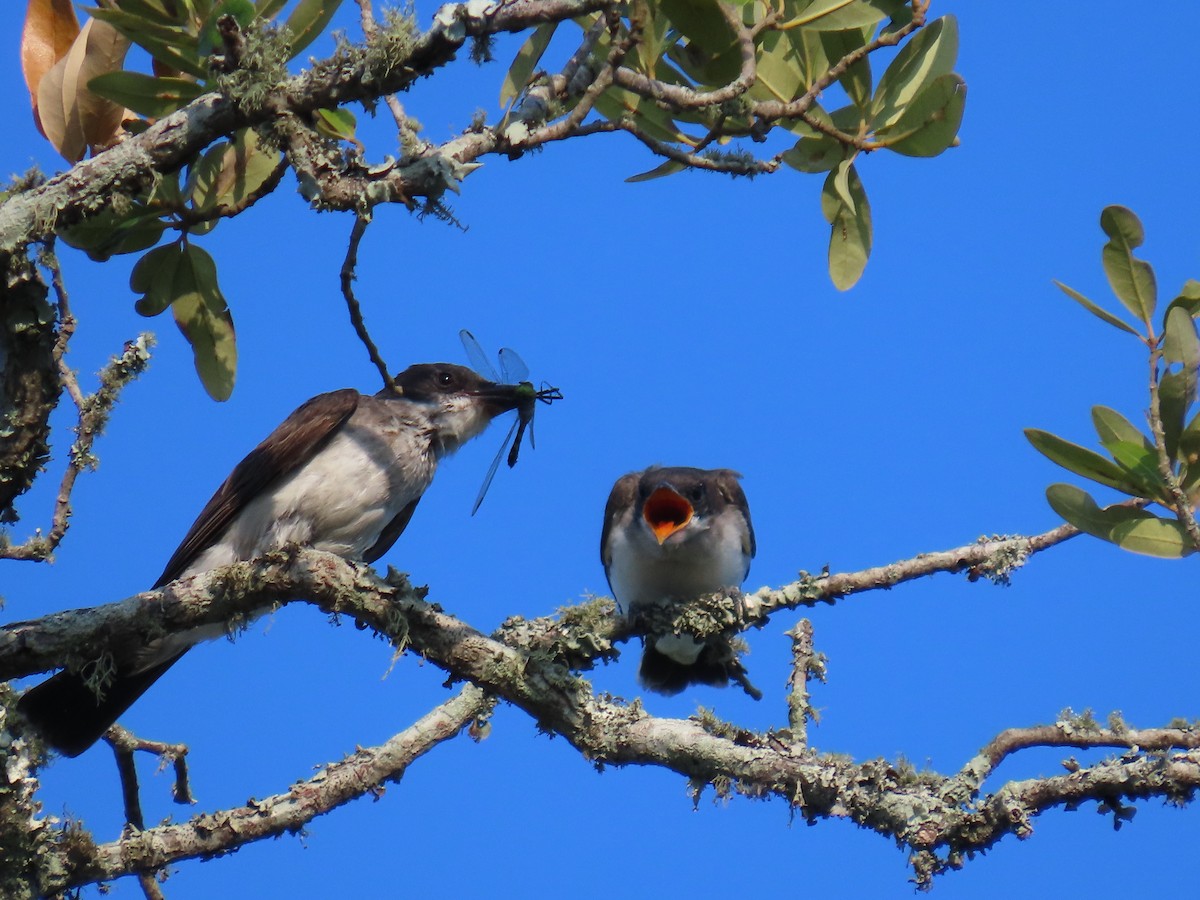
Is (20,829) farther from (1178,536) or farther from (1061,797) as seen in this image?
(1178,536)

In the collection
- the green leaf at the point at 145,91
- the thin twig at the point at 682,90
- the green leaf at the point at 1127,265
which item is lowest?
the green leaf at the point at 145,91

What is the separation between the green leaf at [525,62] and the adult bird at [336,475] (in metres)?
2.05

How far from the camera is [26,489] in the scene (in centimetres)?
406

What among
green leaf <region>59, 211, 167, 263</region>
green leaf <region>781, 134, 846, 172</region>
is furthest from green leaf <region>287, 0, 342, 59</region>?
green leaf <region>781, 134, 846, 172</region>

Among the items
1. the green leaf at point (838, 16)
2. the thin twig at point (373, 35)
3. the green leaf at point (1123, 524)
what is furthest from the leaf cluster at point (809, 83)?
the green leaf at point (1123, 524)

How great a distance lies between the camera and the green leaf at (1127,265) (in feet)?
14.4

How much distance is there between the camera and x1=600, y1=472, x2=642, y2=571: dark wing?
7.75 m

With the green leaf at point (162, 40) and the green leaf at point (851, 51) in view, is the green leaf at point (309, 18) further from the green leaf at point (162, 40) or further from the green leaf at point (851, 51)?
the green leaf at point (851, 51)

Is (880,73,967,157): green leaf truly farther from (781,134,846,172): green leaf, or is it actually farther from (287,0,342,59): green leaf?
(287,0,342,59): green leaf

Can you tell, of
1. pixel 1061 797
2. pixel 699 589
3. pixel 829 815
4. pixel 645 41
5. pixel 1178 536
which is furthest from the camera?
pixel 699 589

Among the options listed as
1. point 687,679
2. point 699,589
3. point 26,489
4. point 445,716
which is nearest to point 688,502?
point 699,589

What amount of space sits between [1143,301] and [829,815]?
2157 millimetres

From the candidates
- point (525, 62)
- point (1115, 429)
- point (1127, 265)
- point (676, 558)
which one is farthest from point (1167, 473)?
point (676, 558)

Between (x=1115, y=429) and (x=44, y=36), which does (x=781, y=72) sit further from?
(x=44, y=36)
